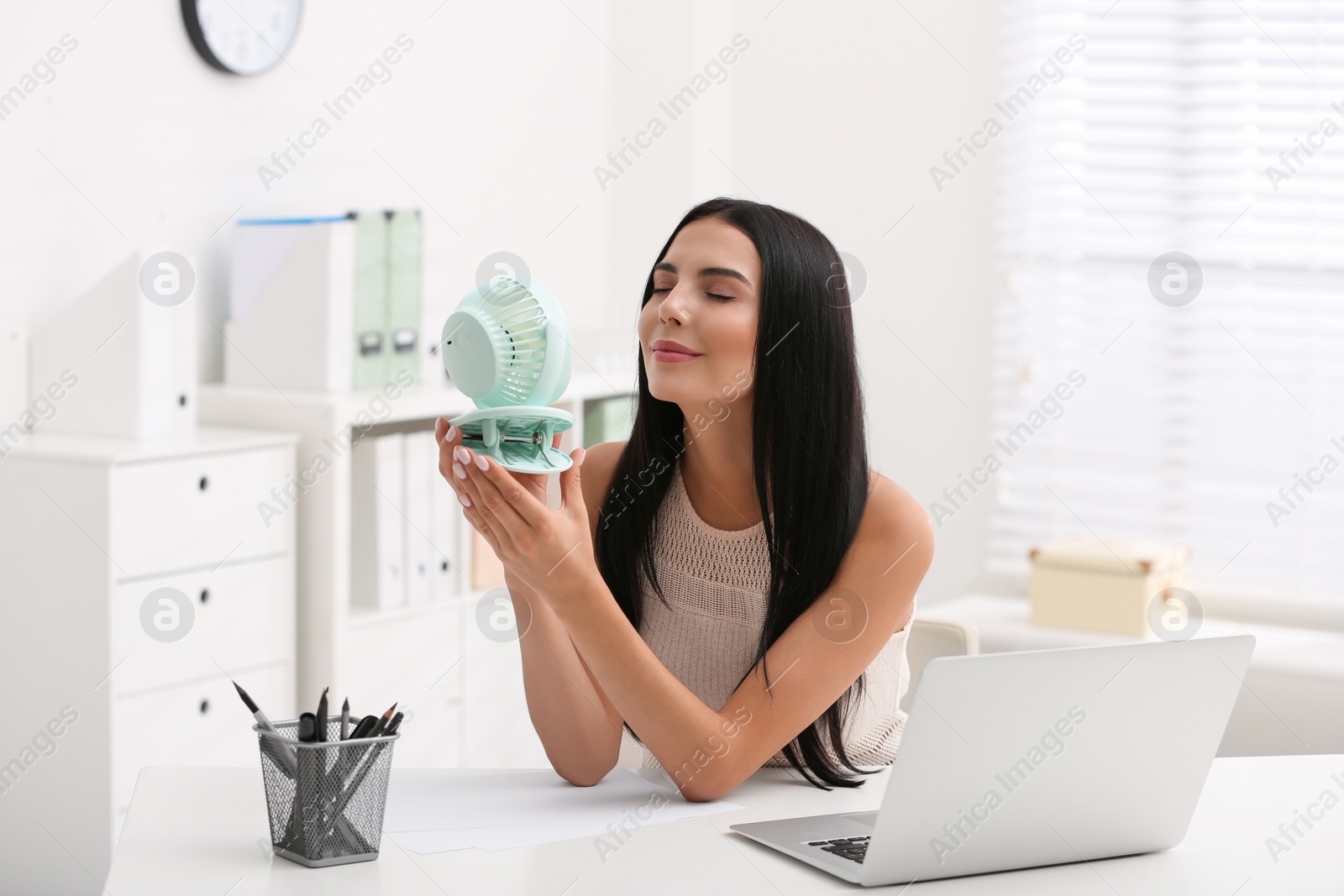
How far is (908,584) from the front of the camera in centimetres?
170

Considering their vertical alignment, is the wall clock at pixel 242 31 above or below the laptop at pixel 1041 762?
above

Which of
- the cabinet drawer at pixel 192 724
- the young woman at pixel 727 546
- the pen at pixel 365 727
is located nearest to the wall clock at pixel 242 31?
the cabinet drawer at pixel 192 724

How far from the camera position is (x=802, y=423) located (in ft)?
5.82

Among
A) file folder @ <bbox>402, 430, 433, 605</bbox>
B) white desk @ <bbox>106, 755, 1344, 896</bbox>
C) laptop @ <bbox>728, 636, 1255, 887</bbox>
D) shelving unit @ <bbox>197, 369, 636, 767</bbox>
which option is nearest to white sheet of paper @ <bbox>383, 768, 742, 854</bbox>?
white desk @ <bbox>106, 755, 1344, 896</bbox>

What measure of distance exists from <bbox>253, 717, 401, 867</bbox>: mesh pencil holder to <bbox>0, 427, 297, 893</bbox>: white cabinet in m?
1.35

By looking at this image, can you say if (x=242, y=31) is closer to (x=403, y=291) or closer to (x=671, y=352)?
(x=403, y=291)

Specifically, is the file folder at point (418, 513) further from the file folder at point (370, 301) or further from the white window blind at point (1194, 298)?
the white window blind at point (1194, 298)

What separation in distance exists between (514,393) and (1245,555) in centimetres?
253

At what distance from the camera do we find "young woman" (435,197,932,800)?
60.4 inches

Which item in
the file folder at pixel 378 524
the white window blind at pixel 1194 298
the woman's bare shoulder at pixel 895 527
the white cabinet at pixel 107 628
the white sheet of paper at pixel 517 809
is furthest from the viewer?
the white window blind at pixel 1194 298

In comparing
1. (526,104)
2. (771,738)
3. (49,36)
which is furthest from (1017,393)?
(49,36)

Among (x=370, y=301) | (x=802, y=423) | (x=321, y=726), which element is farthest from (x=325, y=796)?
(x=370, y=301)

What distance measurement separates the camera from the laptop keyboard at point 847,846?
1.33 meters

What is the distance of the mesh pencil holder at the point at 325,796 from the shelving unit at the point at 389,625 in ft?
5.35
